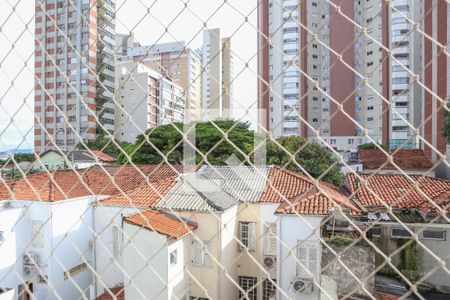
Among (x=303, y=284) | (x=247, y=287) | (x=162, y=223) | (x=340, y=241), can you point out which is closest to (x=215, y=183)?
(x=162, y=223)

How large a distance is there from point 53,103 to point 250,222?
167 inches

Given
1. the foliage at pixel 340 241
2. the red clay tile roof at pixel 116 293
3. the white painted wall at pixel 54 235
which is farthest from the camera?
the white painted wall at pixel 54 235

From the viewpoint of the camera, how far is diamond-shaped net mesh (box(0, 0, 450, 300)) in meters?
0.72

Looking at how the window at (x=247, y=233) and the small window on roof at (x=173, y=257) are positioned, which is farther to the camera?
the window at (x=247, y=233)

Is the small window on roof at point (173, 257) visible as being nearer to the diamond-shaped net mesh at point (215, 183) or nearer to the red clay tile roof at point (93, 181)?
the diamond-shaped net mesh at point (215, 183)

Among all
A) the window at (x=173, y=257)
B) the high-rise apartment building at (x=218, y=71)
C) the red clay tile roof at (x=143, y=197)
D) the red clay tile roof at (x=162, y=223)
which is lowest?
the window at (x=173, y=257)

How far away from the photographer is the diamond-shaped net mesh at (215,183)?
72 cm

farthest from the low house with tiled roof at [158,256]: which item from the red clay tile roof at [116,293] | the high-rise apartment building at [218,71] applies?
the high-rise apartment building at [218,71]

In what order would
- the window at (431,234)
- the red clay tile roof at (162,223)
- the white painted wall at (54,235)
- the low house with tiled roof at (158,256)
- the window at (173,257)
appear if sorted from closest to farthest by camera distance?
the window at (431,234)
the low house with tiled roof at (158,256)
the red clay tile roof at (162,223)
the window at (173,257)
the white painted wall at (54,235)

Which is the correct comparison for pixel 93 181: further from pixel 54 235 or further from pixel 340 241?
pixel 340 241

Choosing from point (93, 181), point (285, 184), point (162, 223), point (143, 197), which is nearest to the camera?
point (162, 223)

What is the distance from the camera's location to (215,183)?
534 centimetres

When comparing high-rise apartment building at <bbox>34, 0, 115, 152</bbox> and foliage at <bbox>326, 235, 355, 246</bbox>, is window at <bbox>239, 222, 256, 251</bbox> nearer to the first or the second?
foliage at <bbox>326, 235, 355, 246</bbox>

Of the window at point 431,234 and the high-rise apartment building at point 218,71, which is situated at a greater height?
the high-rise apartment building at point 218,71
